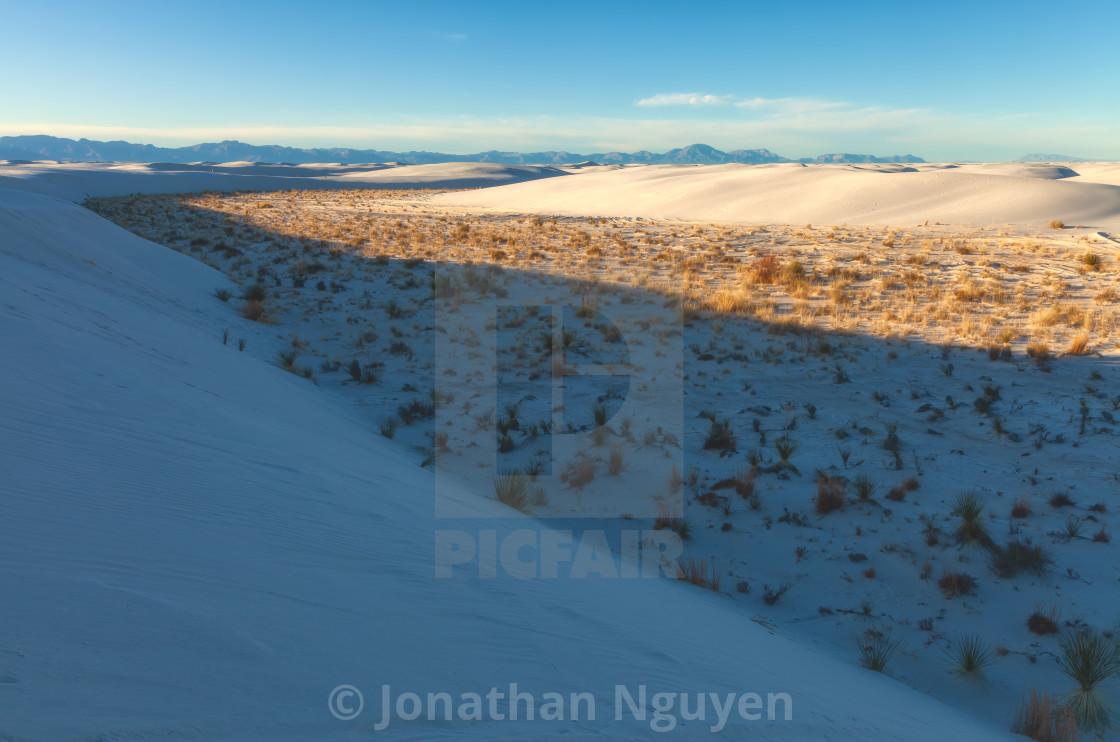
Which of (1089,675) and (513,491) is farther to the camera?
(513,491)

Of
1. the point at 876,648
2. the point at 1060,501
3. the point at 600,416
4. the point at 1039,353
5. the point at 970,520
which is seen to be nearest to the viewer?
the point at 876,648

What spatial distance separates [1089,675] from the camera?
133 inches

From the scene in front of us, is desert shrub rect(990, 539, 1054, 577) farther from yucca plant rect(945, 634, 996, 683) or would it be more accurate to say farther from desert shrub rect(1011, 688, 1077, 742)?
desert shrub rect(1011, 688, 1077, 742)

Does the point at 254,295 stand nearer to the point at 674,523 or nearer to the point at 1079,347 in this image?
the point at 674,523

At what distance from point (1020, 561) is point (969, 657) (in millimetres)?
1143

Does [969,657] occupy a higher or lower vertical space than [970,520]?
lower

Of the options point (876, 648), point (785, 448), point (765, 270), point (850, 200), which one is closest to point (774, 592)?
point (876, 648)

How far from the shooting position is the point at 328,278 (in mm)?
14516

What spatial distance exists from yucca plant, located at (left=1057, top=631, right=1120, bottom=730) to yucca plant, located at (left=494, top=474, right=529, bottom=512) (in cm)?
351

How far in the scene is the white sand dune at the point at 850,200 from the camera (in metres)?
23.5

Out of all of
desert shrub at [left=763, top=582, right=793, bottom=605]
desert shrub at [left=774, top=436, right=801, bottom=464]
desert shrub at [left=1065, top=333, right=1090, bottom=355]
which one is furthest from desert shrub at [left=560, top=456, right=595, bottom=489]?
desert shrub at [left=1065, top=333, right=1090, bottom=355]

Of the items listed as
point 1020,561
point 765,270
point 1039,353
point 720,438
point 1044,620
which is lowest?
point 1044,620

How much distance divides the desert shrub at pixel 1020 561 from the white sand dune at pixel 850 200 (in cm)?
2090

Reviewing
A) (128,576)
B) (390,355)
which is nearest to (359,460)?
(128,576)
